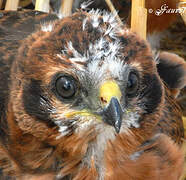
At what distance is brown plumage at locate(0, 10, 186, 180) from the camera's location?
0.99m

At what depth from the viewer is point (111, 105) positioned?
0.94 metres

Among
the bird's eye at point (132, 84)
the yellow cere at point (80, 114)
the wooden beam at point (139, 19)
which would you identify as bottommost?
the yellow cere at point (80, 114)

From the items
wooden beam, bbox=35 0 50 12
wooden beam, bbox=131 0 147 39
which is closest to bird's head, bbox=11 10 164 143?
wooden beam, bbox=131 0 147 39

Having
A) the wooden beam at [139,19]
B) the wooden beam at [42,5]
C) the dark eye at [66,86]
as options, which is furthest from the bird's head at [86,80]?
the wooden beam at [42,5]

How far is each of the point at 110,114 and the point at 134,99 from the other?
5.5 inches

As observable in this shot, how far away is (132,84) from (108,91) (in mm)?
115

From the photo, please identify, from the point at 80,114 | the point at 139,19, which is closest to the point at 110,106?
the point at 80,114

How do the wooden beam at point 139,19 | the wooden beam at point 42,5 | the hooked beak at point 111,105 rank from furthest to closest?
1. the wooden beam at point 42,5
2. the wooden beam at point 139,19
3. the hooked beak at point 111,105

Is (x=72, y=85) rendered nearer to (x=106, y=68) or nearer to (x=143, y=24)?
(x=106, y=68)

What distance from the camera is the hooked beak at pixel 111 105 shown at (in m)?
0.94

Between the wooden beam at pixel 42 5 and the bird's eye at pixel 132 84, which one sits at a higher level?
the wooden beam at pixel 42 5

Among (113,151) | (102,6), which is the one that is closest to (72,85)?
(113,151)

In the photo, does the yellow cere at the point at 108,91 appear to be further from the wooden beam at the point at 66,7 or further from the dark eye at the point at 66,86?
the wooden beam at the point at 66,7

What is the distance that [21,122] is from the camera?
1.11 meters
